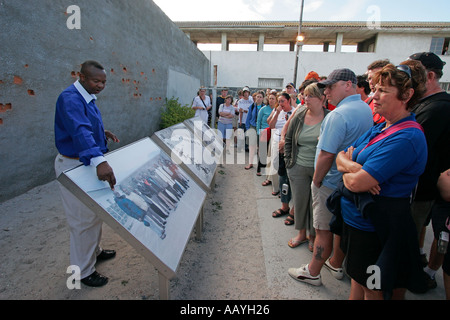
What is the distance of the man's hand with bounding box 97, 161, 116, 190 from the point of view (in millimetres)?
1653

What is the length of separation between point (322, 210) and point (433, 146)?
1.08 meters

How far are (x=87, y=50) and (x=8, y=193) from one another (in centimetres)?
269

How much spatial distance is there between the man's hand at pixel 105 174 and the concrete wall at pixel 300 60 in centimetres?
1732

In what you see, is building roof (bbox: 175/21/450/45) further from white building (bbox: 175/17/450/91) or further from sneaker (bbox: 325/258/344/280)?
sneaker (bbox: 325/258/344/280)

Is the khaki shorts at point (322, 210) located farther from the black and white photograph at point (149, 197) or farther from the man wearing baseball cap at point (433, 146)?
the black and white photograph at point (149, 197)

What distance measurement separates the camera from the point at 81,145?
1765 mm

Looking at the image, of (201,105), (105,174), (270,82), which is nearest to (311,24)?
(270,82)

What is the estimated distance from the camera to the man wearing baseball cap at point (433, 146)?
2037mm

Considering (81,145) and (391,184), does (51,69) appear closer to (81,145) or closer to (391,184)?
(81,145)

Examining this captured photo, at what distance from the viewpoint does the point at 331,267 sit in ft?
8.13

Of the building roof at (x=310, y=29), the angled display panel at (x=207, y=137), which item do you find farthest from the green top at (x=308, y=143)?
the building roof at (x=310, y=29)

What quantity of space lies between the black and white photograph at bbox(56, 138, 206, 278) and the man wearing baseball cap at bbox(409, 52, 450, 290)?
81.8 inches

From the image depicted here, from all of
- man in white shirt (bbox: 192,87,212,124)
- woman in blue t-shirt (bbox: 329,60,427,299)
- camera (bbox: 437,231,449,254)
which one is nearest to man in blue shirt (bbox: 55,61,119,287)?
woman in blue t-shirt (bbox: 329,60,427,299)

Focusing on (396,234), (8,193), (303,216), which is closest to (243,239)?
(303,216)
